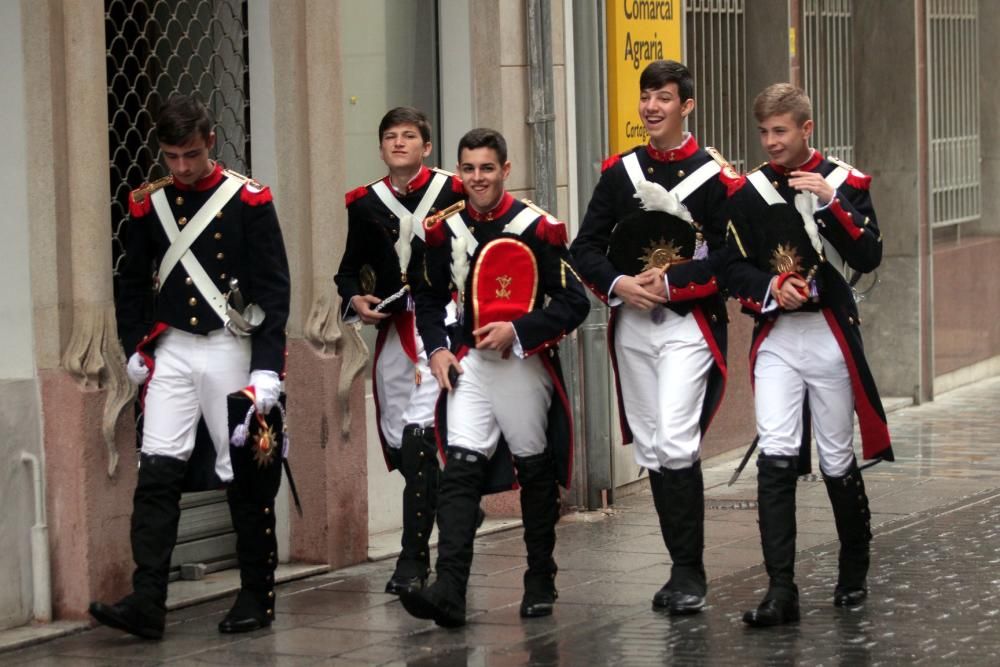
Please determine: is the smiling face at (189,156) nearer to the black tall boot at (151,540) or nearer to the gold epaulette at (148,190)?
the gold epaulette at (148,190)

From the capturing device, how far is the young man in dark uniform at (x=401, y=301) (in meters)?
8.48

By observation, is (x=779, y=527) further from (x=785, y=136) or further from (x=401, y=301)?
(x=401, y=301)

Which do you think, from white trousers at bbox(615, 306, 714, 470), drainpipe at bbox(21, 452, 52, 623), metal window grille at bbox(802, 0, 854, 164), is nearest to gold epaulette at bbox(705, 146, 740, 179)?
white trousers at bbox(615, 306, 714, 470)

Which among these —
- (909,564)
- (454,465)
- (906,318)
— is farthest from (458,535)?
(906,318)

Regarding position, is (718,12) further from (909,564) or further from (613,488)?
(909,564)

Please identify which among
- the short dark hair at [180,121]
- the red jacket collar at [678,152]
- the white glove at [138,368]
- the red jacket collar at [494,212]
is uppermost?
the short dark hair at [180,121]

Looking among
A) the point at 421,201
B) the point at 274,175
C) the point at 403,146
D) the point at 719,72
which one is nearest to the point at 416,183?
the point at 421,201

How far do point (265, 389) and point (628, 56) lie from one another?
443cm

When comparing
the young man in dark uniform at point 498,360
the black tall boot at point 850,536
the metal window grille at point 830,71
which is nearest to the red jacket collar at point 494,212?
the young man in dark uniform at point 498,360

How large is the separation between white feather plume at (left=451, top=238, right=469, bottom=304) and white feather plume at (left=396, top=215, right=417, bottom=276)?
0.69m

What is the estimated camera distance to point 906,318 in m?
16.2

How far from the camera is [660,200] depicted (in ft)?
26.3

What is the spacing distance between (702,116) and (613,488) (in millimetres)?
3108

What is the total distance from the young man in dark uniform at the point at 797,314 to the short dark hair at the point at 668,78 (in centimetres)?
35
